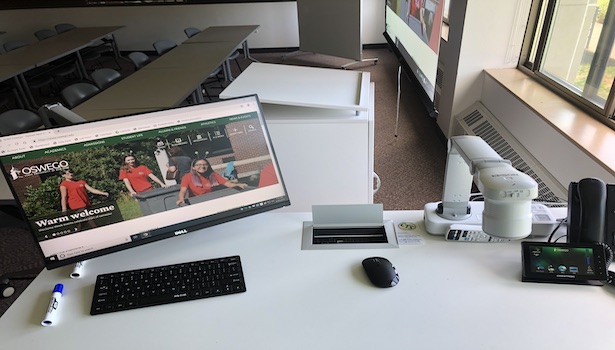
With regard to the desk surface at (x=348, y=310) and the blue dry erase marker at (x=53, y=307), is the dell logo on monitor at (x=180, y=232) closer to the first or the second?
the desk surface at (x=348, y=310)

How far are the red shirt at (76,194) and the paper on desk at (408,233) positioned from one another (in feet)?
2.87

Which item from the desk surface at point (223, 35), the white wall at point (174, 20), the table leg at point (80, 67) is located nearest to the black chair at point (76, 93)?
the desk surface at point (223, 35)

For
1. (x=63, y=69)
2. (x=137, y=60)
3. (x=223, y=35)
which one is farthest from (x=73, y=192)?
(x=63, y=69)

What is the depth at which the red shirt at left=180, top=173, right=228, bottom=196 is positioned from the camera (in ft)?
3.48

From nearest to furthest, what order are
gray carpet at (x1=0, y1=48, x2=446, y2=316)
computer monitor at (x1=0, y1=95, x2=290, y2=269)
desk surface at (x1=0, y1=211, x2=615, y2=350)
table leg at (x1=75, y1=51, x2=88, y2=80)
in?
desk surface at (x1=0, y1=211, x2=615, y2=350)
computer monitor at (x1=0, y1=95, x2=290, y2=269)
gray carpet at (x1=0, y1=48, x2=446, y2=316)
table leg at (x1=75, y1=51, x2=88, y2=80)

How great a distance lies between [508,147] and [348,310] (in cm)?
206

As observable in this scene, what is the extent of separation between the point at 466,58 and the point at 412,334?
255 centimetres

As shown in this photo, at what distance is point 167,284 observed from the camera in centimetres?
100

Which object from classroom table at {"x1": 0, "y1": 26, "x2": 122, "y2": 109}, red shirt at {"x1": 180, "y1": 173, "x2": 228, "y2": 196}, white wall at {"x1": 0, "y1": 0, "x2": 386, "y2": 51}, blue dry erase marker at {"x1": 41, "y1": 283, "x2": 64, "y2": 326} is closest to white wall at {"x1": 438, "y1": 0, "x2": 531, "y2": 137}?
red shirt at {"x1": 180, "y1": 173, "x2": 228, "y2": 196}

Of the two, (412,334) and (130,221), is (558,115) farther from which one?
(130,221)

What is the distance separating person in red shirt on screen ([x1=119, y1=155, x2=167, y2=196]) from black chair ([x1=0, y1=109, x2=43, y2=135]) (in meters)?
2.02

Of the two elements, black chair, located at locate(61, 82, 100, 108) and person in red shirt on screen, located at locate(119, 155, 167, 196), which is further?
black chair, located at locate(61, 82, 100, 108)

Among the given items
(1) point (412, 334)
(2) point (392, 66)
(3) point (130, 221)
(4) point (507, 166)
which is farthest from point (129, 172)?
(2) point (392, 66)

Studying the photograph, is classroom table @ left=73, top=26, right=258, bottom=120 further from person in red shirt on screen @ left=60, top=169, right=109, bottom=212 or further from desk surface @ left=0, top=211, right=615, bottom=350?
desk surface @ left=0, top=211, right=615, bottom=350
